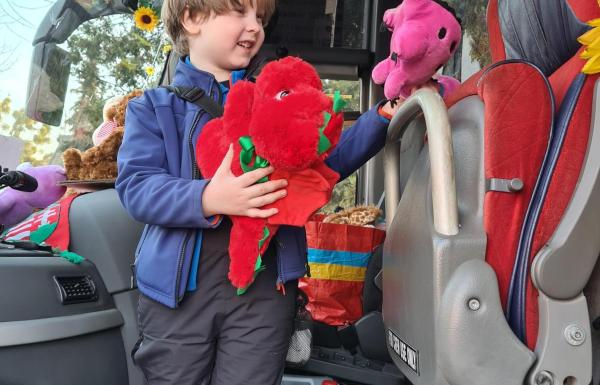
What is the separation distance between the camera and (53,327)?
1.17 metres

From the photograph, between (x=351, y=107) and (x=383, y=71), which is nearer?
(x=383, y=71)

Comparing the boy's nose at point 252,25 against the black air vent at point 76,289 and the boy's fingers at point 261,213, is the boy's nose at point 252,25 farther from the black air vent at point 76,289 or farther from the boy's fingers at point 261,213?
the black air vent at point 76,289

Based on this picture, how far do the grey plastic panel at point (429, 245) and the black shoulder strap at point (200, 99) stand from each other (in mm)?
438

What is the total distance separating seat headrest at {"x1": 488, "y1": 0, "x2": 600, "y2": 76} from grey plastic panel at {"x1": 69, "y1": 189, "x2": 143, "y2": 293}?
3.41ft

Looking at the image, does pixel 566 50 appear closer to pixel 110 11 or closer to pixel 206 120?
pixel 206 120

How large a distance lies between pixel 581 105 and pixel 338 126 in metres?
0.40

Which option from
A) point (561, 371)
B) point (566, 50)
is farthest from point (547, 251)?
point (566, 50)

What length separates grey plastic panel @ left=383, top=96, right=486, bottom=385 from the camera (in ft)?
2.95

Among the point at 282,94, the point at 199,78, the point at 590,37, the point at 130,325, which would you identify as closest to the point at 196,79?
the point at 199,78

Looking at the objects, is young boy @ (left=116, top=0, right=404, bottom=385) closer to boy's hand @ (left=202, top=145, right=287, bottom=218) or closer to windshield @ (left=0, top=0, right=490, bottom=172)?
boy's hand @ (left=202, top=145, right=287, bottom=218)

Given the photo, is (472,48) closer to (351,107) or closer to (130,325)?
(351,107)

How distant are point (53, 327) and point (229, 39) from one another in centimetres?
71

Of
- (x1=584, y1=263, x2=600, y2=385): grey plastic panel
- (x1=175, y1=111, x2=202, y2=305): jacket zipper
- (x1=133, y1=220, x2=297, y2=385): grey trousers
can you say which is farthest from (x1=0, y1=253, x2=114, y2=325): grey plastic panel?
(x1=584, y1=263, x2=600, y2=385): grey plastic panel

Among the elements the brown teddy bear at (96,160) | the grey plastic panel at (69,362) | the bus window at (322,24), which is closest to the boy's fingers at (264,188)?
the grey plastic panel at (69,362)
